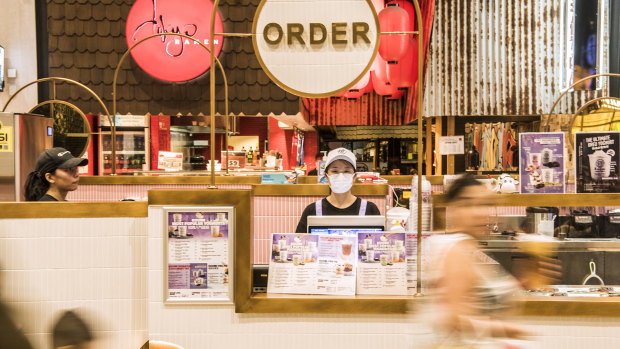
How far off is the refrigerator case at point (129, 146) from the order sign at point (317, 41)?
8.94 meters

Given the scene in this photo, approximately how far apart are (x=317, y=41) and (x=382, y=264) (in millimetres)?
1186

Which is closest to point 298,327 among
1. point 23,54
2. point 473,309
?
point 473,309

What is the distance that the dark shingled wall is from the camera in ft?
22.5

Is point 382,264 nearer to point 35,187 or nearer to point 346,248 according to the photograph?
point 346,248

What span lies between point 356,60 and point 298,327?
4.54ft

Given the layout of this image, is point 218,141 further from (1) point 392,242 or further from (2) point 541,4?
(1) point 392,242

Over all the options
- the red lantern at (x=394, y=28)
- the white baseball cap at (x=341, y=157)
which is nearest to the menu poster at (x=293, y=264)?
the white baseball cap at (x=341, y=157)

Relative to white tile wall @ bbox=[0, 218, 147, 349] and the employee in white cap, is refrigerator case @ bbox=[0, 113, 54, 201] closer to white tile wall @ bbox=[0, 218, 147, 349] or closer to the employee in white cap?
white tile wall @ bbox=[0, 218, 147, 349]

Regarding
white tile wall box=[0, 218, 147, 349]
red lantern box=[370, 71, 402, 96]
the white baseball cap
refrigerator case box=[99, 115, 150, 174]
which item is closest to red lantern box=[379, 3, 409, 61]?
red lantern box=[370, 71, 402, 96]

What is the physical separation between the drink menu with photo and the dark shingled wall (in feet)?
15.1

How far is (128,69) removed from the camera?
6.94 metres

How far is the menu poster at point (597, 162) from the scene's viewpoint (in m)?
2.76

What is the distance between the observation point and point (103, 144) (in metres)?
10.6

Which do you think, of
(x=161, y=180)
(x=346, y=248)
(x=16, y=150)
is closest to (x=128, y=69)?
(x=161, y=180)
